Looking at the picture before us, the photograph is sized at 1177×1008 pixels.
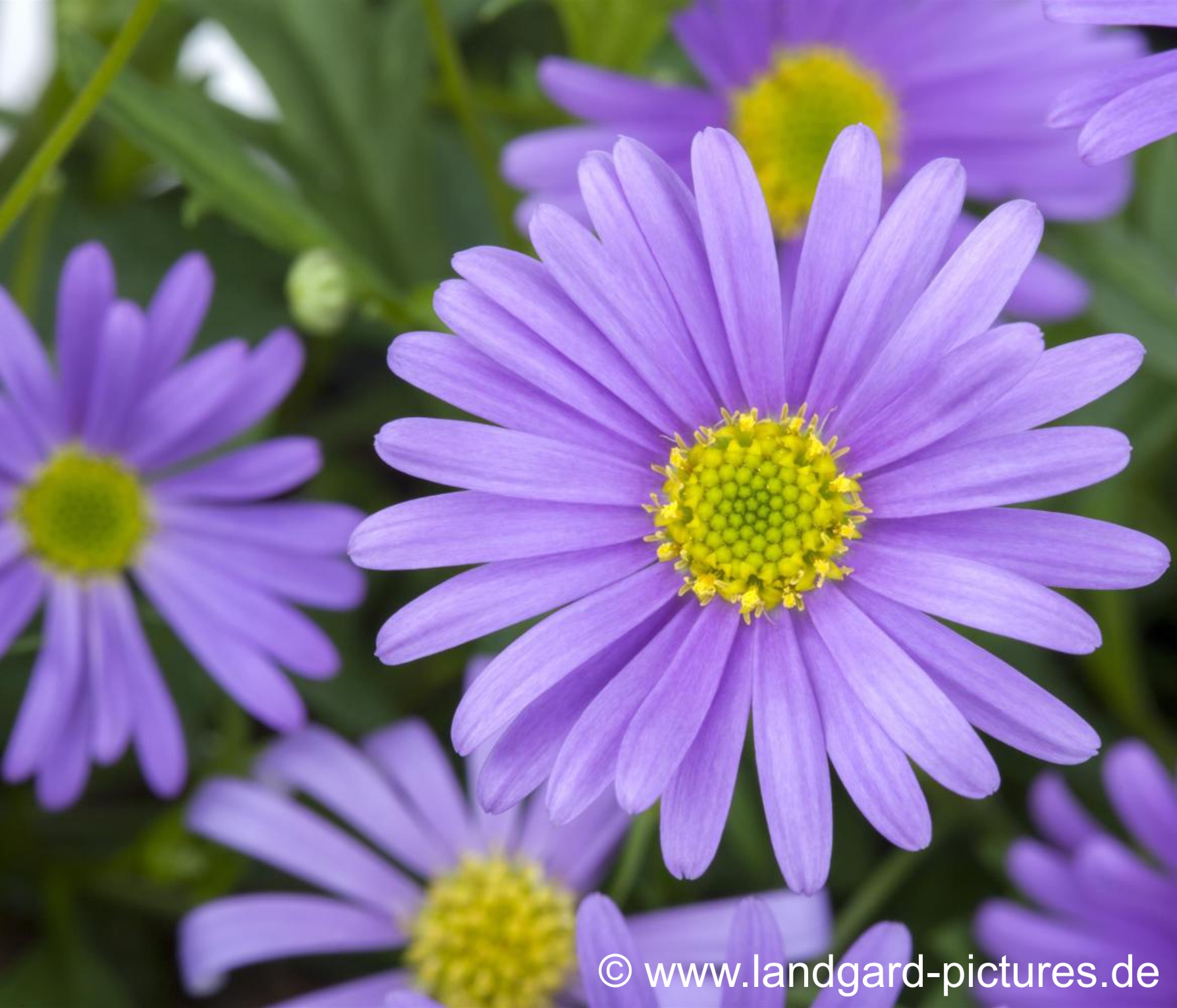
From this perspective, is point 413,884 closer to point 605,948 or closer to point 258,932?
point 258,932

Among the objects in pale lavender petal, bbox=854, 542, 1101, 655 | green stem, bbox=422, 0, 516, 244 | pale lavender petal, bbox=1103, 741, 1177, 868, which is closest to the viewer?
pale lavender petal, bbox=854, 542, 1101, 655

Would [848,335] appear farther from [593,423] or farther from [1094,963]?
[1094,963]

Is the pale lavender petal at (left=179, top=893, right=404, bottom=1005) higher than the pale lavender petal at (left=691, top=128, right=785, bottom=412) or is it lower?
lower

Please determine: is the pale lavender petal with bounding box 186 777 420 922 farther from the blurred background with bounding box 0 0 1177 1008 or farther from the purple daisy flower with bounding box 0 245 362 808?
the blurred background with bounding box 0 0 1177 1008

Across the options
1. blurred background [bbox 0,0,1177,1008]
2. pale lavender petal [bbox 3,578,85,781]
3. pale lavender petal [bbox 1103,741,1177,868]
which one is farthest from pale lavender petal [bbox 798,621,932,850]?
pale lavender petal [bbox 3,578,85,781]

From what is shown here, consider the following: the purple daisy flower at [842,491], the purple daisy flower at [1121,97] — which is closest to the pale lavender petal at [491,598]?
the purple daisy flower at [842,491]
